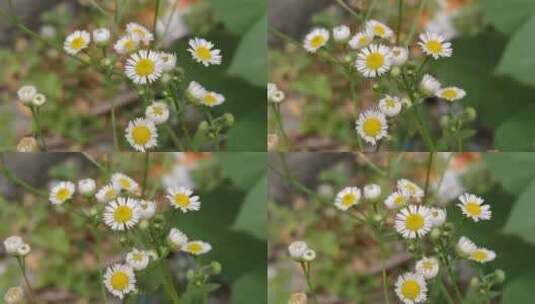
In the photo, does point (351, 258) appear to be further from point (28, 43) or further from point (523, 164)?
point (28, 43)

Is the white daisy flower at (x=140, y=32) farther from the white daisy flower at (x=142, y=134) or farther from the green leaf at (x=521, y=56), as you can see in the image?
the green leaf at (x=521, y=56)

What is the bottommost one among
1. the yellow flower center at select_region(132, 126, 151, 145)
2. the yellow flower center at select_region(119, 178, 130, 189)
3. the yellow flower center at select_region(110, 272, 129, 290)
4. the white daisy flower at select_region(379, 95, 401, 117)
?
the yellow flower center at select_region(110, 272, 129, 290)

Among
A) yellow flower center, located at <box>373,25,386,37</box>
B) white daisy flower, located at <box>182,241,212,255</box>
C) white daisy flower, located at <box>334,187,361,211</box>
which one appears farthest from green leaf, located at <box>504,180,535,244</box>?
white daisy flower, located at <box>182,241,212,255</box>

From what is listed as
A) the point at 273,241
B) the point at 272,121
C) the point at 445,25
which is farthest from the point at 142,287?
the point at 445,25

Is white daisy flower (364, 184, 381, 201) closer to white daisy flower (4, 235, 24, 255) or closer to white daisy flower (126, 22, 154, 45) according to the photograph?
white daisy flower (126, 22, 154, 45)

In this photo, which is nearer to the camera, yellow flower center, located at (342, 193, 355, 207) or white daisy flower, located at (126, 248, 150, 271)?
white daisy flower, located at (126, 248, 150, 271)

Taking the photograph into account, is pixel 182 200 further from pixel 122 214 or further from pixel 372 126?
pixel 372 126
